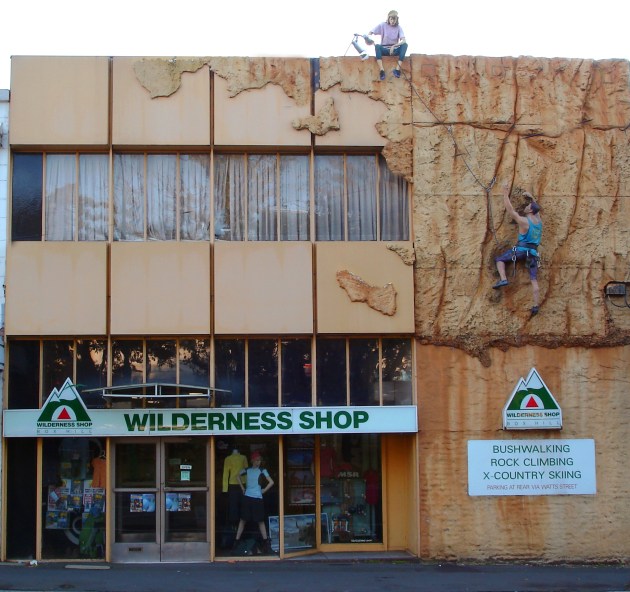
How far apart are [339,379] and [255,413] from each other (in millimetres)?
1521

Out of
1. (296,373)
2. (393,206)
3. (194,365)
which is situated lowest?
(296,373)

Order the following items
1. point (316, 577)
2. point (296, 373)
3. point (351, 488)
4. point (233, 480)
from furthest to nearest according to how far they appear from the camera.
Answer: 1. point (351, 488)
2. point (296, 373)
3. point (233, 480)
4. point (316, 577)

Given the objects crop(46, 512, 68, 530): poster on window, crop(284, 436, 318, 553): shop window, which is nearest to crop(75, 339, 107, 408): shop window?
crop(46, 512, 68, 530): poster on window

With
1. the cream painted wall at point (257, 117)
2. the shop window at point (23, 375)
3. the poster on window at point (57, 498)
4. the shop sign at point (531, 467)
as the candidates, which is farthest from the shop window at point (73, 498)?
the shop sign at point (531, 467)

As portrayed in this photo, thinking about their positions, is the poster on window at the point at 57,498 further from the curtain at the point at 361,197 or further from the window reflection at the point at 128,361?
the curtain at the point at 361,197

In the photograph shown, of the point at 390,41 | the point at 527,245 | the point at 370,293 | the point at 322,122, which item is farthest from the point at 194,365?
the point at 390,41

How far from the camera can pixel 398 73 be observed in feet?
Answer: 49.3

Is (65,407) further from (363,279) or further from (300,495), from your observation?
(363,279)

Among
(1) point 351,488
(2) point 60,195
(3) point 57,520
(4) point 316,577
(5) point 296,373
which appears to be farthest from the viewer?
(1) point 351,488

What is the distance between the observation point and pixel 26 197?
48.4 ft

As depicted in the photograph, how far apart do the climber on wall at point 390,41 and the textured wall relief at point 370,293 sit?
3525mm

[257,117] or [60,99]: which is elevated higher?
[60,99]

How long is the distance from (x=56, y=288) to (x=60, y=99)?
10.4ft

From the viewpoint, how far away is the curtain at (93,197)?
14.7 metres
